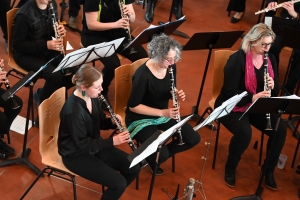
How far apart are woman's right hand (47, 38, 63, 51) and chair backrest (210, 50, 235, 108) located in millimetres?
1427

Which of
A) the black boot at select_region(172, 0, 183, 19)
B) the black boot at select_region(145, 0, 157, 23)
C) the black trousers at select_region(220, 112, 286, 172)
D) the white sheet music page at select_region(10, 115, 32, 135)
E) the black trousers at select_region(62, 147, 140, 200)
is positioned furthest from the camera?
the black boot at select_region(172, 0, 183, 19)

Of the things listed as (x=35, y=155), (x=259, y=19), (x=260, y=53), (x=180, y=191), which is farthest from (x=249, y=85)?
(x=259, y=19)

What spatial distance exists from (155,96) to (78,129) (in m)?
0.82

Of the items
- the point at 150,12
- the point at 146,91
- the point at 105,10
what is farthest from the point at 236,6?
the point at 146,91

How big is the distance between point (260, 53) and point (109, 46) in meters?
1.32

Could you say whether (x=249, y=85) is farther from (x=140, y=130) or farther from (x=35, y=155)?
(x=35, y=155)

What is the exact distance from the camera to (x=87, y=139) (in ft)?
11.1

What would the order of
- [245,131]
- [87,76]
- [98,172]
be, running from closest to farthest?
[87,76] < [98,172] < [245,131]

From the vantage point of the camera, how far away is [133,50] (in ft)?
15.3

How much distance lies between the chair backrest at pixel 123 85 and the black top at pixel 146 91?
17 centimetres

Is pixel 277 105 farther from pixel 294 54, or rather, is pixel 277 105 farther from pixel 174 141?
pixel 294 54

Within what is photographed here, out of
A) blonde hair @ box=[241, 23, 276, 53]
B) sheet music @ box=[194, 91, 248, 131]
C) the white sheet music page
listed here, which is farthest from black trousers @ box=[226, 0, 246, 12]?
the white sheet music page

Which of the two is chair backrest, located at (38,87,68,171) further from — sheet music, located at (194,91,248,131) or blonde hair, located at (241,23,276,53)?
blonde hair, located at (241,23,276,53)

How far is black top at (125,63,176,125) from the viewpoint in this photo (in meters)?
3.79
